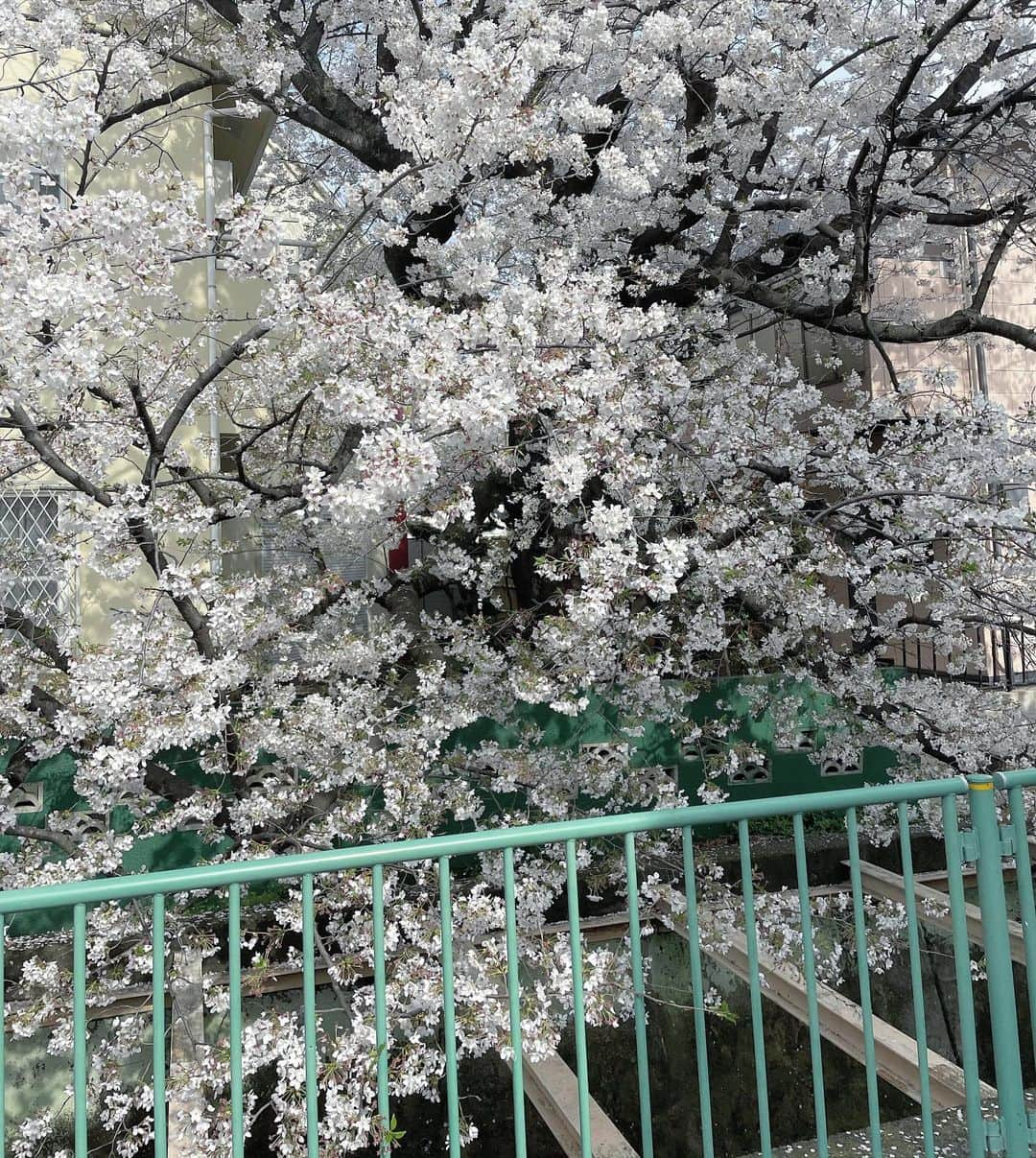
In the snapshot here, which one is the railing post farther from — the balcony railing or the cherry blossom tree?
the balcony railing

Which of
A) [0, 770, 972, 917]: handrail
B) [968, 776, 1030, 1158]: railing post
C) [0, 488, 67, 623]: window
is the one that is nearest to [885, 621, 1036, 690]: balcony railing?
[968, 776, 1030, 1158]: railing post

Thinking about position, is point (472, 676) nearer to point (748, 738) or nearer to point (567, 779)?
point (567, 779)

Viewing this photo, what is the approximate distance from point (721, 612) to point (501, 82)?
3.02 m

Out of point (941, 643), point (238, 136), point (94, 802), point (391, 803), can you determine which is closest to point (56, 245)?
point (94, 802)

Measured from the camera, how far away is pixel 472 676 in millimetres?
5203

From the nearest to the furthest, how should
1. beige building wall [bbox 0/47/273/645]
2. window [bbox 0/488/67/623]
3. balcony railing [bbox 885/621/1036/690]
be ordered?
window [bbox 0/488/67/623], beige building wall [bbox 0/47/273/645], balcony railing [bbox 885/621/1036/690]

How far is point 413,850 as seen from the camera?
6.13 ft

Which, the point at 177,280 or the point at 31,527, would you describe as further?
the point at 177,280

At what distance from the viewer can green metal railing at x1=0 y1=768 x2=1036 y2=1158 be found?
174 cm

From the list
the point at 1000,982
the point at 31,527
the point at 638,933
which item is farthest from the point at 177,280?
the point at 1000,982

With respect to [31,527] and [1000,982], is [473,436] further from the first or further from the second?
[31,527]

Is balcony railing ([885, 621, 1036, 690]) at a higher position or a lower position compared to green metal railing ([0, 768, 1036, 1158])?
higher

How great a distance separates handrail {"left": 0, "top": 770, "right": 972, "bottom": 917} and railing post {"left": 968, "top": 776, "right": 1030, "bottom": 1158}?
0.20 feet

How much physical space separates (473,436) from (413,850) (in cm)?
214
